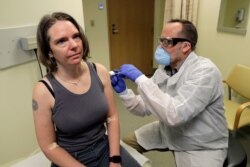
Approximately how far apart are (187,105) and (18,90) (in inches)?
36.2

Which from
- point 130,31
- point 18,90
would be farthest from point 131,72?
point 130,31

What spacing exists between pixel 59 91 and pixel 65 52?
172mm

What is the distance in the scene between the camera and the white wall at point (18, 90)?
117 centimetres

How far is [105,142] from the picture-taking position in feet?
3.85

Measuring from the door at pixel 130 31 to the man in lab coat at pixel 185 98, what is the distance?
106 inches

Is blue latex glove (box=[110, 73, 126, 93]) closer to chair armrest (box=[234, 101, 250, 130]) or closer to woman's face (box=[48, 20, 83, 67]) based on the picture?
woman's face (box=[48, 20, 83, 67])

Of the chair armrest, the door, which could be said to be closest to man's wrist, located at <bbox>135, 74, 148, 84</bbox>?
the chair armrest

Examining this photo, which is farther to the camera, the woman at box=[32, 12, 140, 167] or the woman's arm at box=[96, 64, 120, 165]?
the woman's arm at box=[96, 64, 120, 165]

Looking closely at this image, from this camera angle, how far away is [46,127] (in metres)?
1.00

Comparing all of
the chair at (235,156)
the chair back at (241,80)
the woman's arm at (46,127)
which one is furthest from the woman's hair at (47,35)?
the chair back at (241,80)

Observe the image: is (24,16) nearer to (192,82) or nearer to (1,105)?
(1,105)

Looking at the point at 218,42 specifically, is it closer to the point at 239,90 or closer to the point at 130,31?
the point at 239,90

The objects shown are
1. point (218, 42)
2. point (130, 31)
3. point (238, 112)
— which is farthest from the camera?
point (130, 31)

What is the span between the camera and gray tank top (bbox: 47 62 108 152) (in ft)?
3.26
